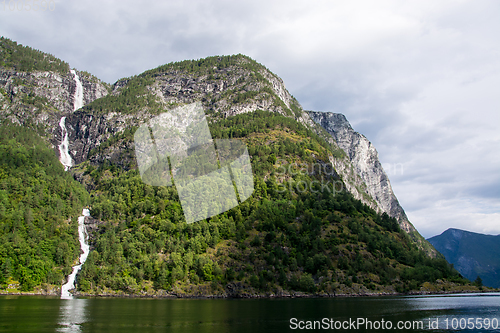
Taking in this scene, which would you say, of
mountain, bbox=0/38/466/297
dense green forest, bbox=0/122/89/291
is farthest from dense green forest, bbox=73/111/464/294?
dense green forest, bbox=0/122/89/291

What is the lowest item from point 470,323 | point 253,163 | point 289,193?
point 470,323

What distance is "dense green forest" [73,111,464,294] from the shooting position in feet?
346

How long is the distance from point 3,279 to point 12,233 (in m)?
21.8

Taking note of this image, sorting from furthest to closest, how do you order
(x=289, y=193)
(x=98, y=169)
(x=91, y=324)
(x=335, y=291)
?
(x=98, y=169) < (x=289, y=193) < (x=335, y=291) < (x=91, y=324)

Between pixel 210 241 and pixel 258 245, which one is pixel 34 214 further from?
pixel 258 245

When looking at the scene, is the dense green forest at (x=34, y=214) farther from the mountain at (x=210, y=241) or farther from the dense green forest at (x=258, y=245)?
the dense green forest at (x=258, y=245)

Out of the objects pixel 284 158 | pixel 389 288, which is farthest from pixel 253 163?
pixel 389 288

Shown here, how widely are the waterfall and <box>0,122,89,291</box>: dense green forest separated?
2.04 metres

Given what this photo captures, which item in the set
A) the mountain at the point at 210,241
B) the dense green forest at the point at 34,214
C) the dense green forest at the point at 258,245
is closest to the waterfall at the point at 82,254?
the dense green forest at the point at 34,214

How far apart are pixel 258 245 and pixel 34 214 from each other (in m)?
90.2

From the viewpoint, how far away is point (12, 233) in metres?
111

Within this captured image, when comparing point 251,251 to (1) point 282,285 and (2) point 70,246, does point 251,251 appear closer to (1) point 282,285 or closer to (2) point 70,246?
(1) point 282,285

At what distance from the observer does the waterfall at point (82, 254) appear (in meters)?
104

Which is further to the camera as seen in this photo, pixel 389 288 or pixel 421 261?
pixel 421 261
